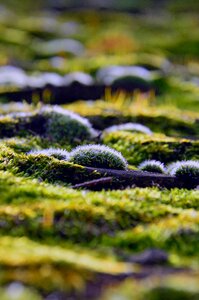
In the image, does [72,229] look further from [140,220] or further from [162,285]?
[162,285]

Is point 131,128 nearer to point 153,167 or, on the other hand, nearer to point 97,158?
point 153,167

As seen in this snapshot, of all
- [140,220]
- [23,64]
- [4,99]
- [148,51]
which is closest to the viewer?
[140,220]

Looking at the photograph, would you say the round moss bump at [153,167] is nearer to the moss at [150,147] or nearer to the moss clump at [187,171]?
the moss clump at [187,171]

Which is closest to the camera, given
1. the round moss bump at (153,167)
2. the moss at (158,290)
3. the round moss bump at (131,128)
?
the moss at (158,290)

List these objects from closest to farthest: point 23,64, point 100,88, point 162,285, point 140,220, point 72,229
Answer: point 162,285
point 72,229
point 140,220
point 100,88
point 23,64

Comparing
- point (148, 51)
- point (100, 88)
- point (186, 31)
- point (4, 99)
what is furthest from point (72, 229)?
point (186, 31)

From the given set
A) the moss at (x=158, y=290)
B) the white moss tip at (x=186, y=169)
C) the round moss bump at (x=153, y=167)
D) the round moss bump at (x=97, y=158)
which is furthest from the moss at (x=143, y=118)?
the moss at (x=158, y=290)
